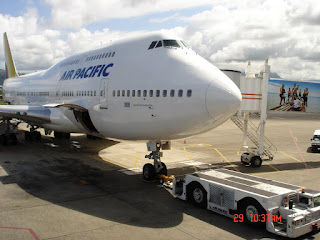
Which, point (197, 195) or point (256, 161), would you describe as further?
point (256, 161)

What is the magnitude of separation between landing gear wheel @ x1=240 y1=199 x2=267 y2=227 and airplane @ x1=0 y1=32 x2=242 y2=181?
3.14m

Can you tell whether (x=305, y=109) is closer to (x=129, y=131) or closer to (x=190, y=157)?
(x=190, y=157)

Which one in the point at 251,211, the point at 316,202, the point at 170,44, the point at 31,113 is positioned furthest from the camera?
the point at 31,113

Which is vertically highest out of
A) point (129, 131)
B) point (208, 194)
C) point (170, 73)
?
point (170, 73)

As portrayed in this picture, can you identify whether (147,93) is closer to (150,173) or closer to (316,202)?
(150,173)

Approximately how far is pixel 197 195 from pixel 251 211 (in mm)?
2358

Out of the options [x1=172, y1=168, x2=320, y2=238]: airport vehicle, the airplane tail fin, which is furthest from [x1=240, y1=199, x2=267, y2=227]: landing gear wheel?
the airplane tail fin

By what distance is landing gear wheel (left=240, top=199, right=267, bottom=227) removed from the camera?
9.55 metres

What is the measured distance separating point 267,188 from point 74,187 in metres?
8.10

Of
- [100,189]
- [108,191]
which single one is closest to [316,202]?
[108,191]

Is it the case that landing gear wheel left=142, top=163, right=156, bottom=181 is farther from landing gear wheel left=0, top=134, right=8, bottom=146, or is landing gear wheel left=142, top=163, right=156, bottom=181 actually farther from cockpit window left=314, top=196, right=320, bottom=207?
landing gear wheel left=0, top=134, right=8, bottom=146

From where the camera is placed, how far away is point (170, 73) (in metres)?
12.0

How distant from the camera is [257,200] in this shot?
31.4 feet

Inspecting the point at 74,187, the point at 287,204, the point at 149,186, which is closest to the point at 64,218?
the point at 74,187
